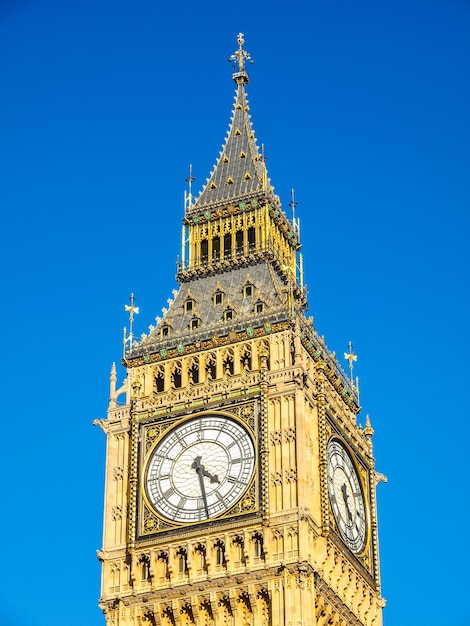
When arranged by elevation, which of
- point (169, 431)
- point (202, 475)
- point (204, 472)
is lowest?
point (202, 475)

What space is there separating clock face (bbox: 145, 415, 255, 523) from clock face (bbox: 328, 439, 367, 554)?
11.2ft

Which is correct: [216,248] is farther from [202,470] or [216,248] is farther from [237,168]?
[202,470]

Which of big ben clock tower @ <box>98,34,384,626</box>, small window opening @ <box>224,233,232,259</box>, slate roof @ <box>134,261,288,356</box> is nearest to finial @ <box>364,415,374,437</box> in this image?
big ben clock tower @ <box>98,34,384,626</box>

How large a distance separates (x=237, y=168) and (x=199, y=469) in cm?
1622

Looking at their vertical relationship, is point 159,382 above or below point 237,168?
below

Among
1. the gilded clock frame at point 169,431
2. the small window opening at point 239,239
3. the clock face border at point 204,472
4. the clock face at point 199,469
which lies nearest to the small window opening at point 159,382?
the gilded clock frame at point 169,431

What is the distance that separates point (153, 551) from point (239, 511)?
3.28m

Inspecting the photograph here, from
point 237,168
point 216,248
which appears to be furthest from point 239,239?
point 237,168

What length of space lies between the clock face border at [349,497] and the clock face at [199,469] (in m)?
3.30

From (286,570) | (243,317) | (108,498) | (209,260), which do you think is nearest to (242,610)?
(286,570)

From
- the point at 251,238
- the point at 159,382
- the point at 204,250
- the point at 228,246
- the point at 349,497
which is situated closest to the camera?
the point at 349,497

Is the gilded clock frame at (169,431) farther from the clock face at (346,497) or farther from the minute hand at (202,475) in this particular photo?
the clock face at (346,497)

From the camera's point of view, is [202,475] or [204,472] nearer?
[202,475]

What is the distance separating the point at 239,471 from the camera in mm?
68938
